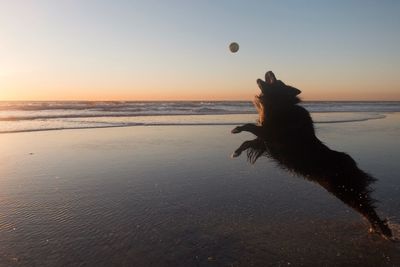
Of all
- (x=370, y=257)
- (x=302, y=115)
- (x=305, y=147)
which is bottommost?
(x=370, y=257)

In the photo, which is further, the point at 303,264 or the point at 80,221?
the point at 80,221

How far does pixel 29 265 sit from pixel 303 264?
8.79 ft

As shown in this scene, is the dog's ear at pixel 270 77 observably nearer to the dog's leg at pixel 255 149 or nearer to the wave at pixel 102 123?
the dog's leg at pixel 255 149

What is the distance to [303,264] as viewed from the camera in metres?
4.25

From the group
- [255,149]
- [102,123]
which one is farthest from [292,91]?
[102,123]

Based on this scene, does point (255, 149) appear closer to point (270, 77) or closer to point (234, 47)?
point (270, 77)

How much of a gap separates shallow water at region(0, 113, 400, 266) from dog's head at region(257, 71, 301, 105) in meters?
1.56

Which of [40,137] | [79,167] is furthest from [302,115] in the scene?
[40,137]

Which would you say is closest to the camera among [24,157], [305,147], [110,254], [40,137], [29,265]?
[29,265]

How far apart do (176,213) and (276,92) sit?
6.89ft

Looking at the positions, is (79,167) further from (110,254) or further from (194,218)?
(110,254)

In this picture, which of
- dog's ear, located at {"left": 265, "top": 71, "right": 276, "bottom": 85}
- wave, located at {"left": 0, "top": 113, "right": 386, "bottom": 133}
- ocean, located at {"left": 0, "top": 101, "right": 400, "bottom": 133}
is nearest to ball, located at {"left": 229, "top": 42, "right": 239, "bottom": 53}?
dog's ear, located at {"left": 265, "top": 71, "right": 276, "bottom": 85}

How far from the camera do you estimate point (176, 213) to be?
5789mm

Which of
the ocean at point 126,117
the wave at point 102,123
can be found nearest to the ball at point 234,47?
the ocean at point 126,117
